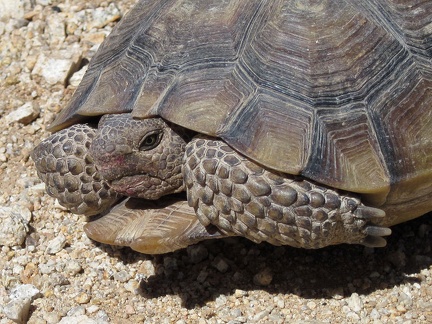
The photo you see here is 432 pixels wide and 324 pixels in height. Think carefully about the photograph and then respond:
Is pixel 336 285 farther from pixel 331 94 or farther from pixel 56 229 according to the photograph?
pixel 56 229

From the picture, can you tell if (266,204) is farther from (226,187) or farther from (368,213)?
(368,213)

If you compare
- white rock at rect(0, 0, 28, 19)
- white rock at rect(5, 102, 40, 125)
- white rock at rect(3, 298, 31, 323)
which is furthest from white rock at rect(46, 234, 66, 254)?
white rock at rect(0, 0, 28, 19)

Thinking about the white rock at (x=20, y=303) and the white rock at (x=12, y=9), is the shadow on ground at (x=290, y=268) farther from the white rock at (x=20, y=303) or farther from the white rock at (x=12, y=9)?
the white rock at (x=12, y=9)

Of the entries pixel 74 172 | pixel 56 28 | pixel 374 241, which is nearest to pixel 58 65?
pixel 56 28

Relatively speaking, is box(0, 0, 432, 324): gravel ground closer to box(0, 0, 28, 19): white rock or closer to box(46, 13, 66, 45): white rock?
box(46, 13, 66, 45): white rock

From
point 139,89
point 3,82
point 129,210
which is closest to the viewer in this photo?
point 139,89

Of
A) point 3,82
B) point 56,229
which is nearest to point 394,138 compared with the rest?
point 56,229

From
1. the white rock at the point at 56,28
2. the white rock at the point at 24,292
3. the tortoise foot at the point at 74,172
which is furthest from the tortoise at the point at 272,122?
the white rock at the point at 56,28
